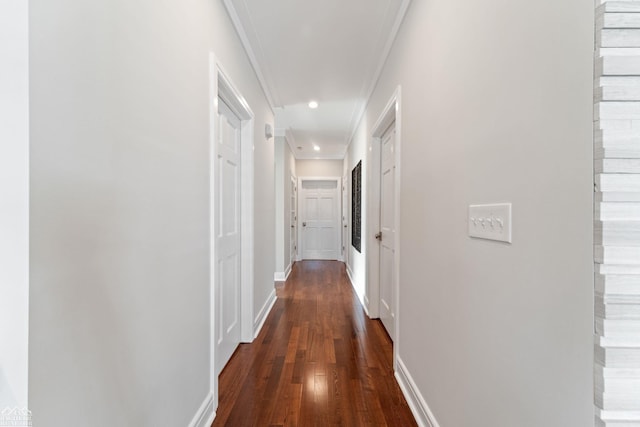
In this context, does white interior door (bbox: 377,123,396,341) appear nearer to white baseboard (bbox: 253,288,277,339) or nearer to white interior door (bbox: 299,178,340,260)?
white baseboard (bbox: 253,288,277,339)

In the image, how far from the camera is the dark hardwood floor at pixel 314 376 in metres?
1.71

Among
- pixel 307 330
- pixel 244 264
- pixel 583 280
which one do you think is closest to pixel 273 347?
pixel 307 330

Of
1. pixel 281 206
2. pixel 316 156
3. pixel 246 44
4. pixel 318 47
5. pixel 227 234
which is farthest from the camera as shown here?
pixel 316 156

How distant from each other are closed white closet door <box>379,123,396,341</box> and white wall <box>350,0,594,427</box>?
1110 millimetres

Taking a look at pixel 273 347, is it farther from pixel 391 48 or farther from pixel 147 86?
pixel 391 48

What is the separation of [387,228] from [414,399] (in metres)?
1.59

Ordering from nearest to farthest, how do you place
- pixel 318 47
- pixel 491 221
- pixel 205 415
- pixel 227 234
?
pixel 491 221, pixel 205 415, pixel 227 234, pixel 318 47

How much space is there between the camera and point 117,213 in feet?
3.02

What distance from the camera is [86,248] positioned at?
31.4 inches

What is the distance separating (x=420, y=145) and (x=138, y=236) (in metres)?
1.43

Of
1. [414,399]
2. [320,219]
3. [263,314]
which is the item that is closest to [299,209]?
[320,219]

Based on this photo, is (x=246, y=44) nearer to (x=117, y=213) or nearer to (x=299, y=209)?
(x=117, y=213)

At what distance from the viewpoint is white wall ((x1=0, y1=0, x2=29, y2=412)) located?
613 millimetres

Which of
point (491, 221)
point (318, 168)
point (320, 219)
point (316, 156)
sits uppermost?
point (316, 156)
